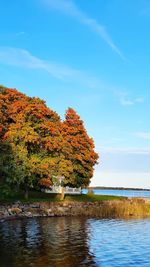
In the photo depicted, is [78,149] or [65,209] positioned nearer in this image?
[65,209]

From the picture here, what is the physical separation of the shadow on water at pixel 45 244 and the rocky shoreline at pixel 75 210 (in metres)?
6.82

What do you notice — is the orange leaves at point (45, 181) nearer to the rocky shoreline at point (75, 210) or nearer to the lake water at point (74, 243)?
the rocky shoreline at point (75, 210)

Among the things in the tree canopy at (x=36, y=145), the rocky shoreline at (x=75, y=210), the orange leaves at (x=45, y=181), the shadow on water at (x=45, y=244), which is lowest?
the shadow on water at (x=45, y=244)

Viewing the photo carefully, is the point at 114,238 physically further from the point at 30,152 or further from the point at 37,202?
the point at 30,152

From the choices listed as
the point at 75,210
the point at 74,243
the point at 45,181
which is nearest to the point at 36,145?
the point at 45,181

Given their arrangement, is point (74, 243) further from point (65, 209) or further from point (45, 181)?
point (45, 181)

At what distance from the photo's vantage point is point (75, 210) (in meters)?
61.3

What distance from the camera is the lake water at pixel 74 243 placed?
27.0 meters

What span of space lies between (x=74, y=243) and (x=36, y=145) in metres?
32.1

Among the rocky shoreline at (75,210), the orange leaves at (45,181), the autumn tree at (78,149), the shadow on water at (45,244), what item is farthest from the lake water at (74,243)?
the autumn tree at (78,149)

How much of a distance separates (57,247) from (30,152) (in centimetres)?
3348

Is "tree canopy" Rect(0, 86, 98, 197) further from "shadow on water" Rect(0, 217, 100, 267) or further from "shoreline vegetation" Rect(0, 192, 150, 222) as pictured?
"shadow on water" Rect(0, 217, 100, 267)

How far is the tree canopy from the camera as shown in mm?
59469

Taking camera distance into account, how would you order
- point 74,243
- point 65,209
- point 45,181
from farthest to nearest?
point 45,181, point 65,209, point 74,243
